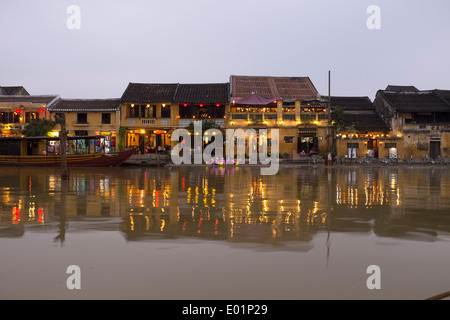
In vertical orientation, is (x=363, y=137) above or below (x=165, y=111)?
below

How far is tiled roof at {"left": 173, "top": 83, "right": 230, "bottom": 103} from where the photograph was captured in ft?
118

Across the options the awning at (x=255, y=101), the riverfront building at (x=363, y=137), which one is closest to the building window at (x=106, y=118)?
the awning at (x=255, y=101)

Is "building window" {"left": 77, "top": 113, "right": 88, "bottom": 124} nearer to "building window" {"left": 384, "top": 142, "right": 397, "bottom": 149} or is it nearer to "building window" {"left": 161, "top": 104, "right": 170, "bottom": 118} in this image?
"building window" {"left": 161, "top": 104, "right": 170, "bottom": 118}

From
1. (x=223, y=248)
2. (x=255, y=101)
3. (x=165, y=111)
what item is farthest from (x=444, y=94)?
(x=223, y=248)

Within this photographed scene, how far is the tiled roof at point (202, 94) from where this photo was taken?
3603 cm

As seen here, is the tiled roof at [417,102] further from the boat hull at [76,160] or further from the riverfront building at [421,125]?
the boat hull at [76,160]

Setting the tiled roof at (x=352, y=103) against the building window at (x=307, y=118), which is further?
the tiled roof at (x=352, y=103)

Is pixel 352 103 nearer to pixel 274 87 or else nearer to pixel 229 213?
pixel 274 87

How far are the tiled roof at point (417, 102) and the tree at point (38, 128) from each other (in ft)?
95.1

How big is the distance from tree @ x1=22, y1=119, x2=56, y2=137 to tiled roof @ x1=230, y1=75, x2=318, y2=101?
15707mm

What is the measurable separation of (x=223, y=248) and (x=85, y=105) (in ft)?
112

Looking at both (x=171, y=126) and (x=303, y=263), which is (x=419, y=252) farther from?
(x=171, y=126)

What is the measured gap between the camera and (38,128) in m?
34.3

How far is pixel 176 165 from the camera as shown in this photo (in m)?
30.5
